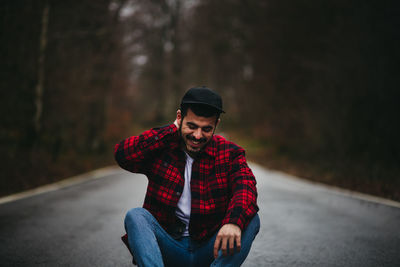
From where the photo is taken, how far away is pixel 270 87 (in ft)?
67.8

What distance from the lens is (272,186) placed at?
10.6 metres

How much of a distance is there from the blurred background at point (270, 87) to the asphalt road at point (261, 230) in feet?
6.74


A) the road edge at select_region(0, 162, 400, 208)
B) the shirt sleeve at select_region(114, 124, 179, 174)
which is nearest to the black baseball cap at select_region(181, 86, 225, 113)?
the shirt sleeve at select_region(114, 124, 179, 174)

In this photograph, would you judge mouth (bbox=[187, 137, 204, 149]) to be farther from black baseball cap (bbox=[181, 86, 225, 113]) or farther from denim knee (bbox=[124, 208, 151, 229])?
denim knee (bbox=[124, 208, 151, 229])

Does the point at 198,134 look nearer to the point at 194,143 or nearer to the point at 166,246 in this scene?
the point at 194,143

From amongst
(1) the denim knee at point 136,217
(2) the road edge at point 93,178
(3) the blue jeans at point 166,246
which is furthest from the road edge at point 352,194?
(1) the denim knee at point 136,217

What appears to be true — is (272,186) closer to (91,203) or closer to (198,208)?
(91,203)

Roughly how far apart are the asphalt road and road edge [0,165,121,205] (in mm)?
286

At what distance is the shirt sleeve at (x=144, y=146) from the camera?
3271mm

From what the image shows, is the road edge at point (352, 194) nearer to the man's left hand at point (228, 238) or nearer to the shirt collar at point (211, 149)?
the shirt collar at point (211, 149)

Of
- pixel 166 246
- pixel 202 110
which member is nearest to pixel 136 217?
pixel 166 246

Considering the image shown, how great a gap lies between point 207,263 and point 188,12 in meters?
33.9

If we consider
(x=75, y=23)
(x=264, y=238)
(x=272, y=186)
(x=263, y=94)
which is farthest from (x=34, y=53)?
(x=263, y=94)

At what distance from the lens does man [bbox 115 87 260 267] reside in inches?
120
